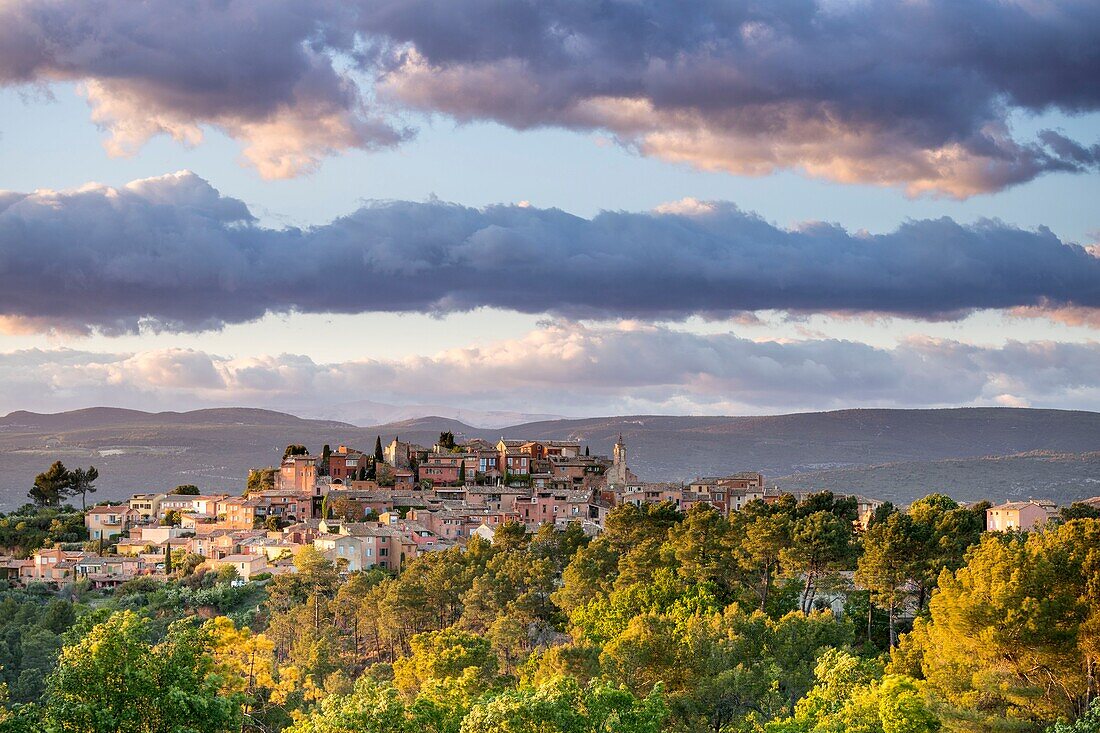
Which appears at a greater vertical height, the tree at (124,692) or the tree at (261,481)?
the tree at (261,481)

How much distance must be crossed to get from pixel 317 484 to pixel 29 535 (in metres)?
19.2

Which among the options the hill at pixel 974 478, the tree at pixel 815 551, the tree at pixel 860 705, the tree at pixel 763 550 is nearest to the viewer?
the tree at pixel 860 705

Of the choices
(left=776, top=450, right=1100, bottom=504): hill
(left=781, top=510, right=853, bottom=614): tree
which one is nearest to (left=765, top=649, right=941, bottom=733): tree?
(left=781, top=510, right=853, bottom=614): tree

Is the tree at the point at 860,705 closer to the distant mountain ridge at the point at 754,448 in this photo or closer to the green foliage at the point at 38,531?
the green foliage at the point at 38,531

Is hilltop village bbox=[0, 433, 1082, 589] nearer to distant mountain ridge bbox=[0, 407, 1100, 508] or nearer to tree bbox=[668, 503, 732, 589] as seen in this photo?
tree bbox=[668, 503, 732, 589]

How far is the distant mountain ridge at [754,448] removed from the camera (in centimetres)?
14275

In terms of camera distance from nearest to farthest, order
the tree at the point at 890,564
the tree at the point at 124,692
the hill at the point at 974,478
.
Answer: the tree at the point at 124,692 < the tree at the point at 890,564 < the hill at the point at 974,478

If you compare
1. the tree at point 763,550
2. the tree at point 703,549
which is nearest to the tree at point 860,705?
the tree at point 763,550

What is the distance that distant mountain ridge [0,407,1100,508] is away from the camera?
142750 mm

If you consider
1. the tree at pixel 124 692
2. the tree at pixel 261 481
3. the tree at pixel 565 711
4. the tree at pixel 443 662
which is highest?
the tree at pixel 261 481

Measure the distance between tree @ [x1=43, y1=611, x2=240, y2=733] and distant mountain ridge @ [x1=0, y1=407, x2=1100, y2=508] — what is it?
364 feet

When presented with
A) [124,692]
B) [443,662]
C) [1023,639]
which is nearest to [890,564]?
[1023,639]

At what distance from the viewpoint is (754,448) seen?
17100 cm

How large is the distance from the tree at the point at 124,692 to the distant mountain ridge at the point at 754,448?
364 ft
